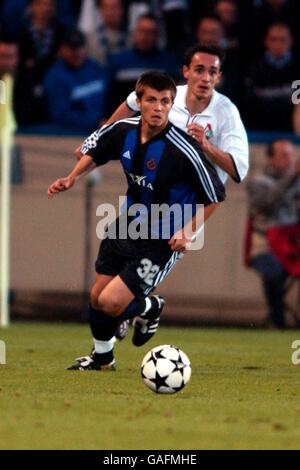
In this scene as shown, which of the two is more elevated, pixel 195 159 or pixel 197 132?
pixel 197 132

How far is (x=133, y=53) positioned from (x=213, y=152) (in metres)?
7.15

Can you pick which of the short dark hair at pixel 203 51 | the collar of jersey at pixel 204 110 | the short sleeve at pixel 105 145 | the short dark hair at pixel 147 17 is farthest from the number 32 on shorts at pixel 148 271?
the short dark hair at pixel 147 17

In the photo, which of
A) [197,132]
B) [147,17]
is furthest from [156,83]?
[147,17]

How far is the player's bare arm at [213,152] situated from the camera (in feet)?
31.9

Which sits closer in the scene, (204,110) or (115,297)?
(115,297)

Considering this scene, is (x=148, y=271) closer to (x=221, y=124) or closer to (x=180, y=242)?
(x=180, y=242)

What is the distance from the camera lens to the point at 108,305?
32.1ft

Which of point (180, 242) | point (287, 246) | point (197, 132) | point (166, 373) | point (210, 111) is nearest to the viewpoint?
point (166, 373)

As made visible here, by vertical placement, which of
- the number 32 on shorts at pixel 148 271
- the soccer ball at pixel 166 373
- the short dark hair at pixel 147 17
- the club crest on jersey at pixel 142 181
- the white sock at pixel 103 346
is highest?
the short dark hair at pixel 147 17

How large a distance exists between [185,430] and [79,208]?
31.7 feet

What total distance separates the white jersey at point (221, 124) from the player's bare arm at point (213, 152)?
45 mm

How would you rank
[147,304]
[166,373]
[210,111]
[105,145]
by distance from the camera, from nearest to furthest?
[166,373], [105,145], [210,111], [147,304]

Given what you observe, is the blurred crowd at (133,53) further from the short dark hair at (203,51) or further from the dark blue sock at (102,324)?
the dark blue sock at (102,324)

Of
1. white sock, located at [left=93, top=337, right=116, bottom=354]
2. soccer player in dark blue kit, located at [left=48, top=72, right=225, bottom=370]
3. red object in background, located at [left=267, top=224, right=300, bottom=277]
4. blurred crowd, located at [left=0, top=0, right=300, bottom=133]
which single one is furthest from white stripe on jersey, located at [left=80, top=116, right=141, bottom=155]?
blurred crowd, located at [left=0, top=0, right=300, bottom=133]
